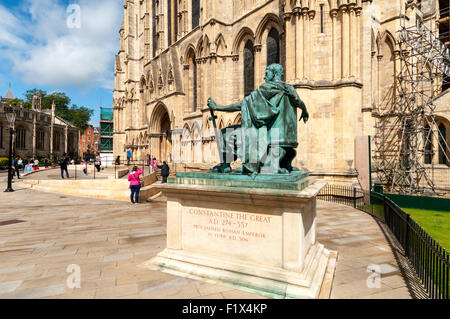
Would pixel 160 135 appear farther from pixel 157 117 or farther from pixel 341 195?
pixel 341 195

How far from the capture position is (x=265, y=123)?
384 centimetres

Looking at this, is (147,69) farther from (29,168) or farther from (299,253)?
(299,253)

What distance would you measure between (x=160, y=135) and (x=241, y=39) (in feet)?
46.9

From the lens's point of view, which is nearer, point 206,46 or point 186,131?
point 206,46

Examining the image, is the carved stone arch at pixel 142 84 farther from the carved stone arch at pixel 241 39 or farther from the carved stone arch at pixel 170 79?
the carved stone arch at pixel 241 39

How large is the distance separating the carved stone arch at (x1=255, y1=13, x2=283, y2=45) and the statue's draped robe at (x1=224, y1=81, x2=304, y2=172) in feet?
45.8

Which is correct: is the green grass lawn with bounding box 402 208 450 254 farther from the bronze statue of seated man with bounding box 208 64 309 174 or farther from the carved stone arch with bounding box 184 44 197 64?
the carved stone arch with bounding box 184 44 197 64

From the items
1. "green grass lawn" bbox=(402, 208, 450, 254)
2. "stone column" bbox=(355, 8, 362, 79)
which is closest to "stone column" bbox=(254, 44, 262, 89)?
"stone column" bbox=(355, 8, 362, 79)

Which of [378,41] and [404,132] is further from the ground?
[378,41]

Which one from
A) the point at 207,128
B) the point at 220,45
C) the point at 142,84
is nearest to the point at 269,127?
the point at 207,128

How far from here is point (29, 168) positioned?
74.1ft

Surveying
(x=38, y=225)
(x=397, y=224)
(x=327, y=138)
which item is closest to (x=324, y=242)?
(x=397, y=224)

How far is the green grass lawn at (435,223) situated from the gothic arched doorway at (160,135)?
22.3m

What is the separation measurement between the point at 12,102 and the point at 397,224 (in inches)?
2557
